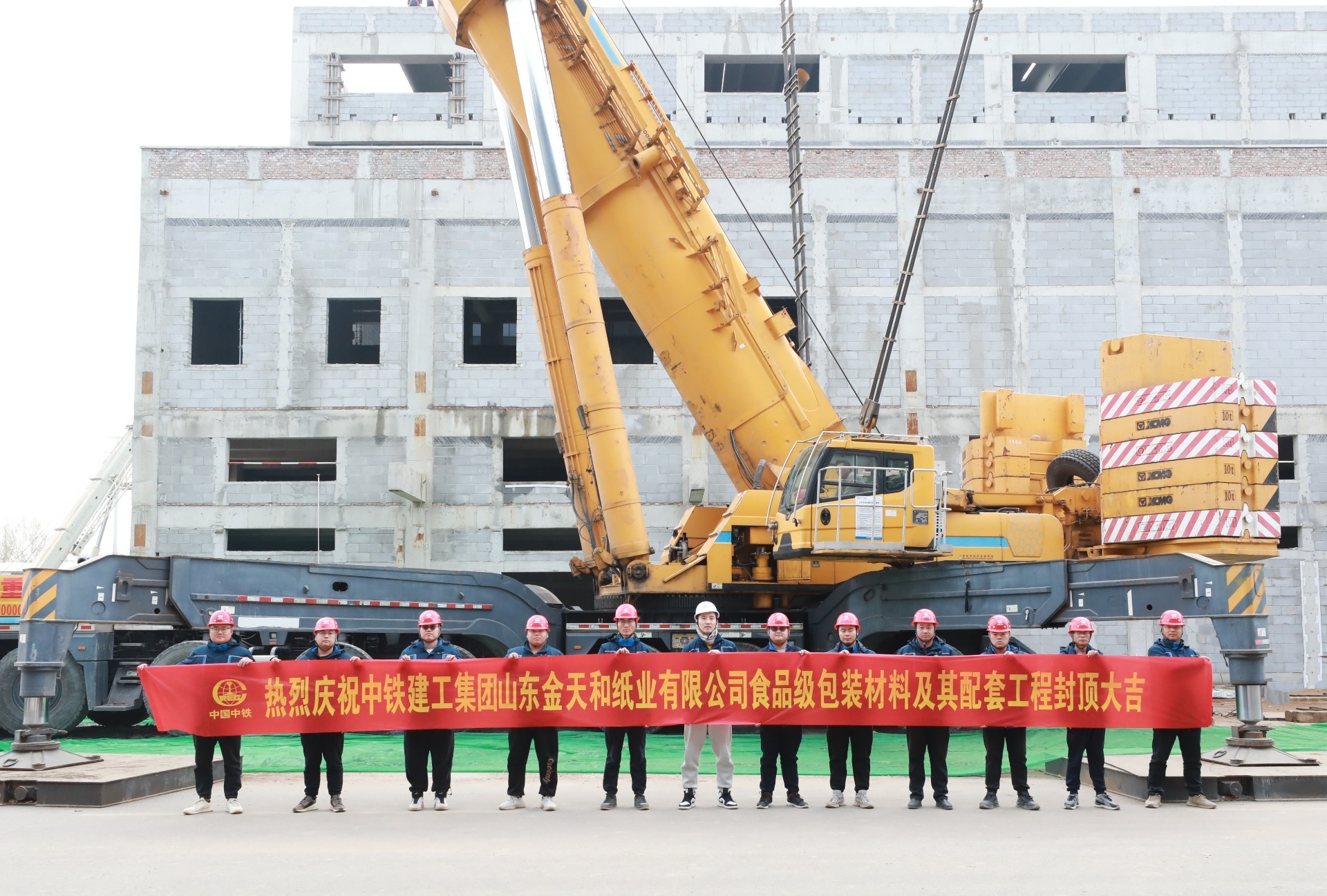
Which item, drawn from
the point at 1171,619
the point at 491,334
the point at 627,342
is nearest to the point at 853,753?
the point at 1171,619

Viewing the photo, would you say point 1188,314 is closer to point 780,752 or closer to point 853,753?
point 853,753

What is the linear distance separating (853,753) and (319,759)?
4502 mm

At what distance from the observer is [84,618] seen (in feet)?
41.8

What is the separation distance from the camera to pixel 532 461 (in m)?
32.6

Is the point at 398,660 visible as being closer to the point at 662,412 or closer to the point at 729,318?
the point at 729,318

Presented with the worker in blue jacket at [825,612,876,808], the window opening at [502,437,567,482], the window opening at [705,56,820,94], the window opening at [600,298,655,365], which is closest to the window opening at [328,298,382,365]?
the window opening at [502,437,567,482]

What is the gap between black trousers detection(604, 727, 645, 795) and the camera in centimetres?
1034

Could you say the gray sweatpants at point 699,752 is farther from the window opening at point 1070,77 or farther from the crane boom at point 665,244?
the window opening at point 1070,77

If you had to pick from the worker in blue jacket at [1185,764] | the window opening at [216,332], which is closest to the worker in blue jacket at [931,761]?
the worker in blue jacket at [1185,764]

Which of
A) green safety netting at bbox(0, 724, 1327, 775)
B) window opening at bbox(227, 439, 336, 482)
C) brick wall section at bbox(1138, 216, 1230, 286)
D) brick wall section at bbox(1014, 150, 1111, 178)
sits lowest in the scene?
green safety netting at bbox(0, 724, 1327, 775)

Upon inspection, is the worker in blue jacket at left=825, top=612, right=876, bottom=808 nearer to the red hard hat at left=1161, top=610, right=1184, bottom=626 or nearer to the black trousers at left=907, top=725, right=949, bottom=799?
the black trousers at left=907, top=725, right=949, bottom=799

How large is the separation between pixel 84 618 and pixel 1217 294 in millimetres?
23699

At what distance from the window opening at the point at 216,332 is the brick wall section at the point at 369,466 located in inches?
138

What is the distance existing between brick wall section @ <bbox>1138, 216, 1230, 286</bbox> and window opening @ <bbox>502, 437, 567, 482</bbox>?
45.5 feet
